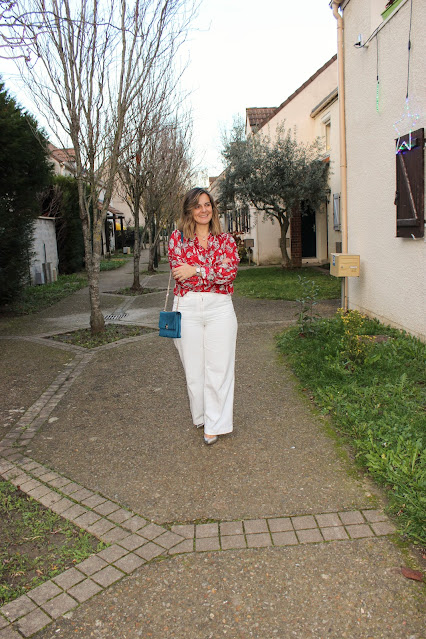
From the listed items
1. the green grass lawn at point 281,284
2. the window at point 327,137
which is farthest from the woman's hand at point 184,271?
the window at point 327,137

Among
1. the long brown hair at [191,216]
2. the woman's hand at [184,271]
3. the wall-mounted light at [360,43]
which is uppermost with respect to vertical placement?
the wall-mounted light at [360,43]

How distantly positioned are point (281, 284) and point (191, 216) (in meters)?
10.3

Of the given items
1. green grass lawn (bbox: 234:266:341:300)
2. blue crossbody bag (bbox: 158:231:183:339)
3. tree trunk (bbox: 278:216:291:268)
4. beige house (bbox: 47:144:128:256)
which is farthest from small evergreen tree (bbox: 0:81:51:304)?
tree trunk (bbox: 278:216:291:268)

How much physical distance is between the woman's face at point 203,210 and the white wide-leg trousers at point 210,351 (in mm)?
542

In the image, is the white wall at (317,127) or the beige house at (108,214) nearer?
the beige house at (108,214)

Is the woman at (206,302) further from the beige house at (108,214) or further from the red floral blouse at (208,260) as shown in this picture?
the beige house at (108,214)

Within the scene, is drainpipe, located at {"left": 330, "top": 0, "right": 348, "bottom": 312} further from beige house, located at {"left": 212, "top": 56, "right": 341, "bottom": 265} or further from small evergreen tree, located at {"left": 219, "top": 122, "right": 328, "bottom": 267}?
beige house, located at {"left": 212, "top": 56, "right": 341, "bottom": 265}

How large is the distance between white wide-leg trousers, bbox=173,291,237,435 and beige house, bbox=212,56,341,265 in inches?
491

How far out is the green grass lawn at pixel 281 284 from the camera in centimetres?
1184

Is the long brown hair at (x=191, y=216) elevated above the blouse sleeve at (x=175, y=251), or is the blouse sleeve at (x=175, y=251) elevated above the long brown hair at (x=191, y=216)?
the long brown hair at (x=191, y=216)

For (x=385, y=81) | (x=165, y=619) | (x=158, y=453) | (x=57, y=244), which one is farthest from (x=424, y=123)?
(x=57, y=244)

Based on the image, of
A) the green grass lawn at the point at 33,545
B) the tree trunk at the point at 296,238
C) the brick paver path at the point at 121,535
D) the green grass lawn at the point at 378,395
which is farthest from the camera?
the tree trunk at the point at 296,238

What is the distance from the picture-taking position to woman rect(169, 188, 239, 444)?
3.64 meters

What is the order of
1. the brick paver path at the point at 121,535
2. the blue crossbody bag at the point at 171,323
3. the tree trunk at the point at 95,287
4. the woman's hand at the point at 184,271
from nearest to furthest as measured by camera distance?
1. the brick paver path at the point at 121,535
2. the woman's hand at the point at 184,271
3. the blue crossbody bag at the point at 171,323
4. the tree trunk at the point at 95,287
